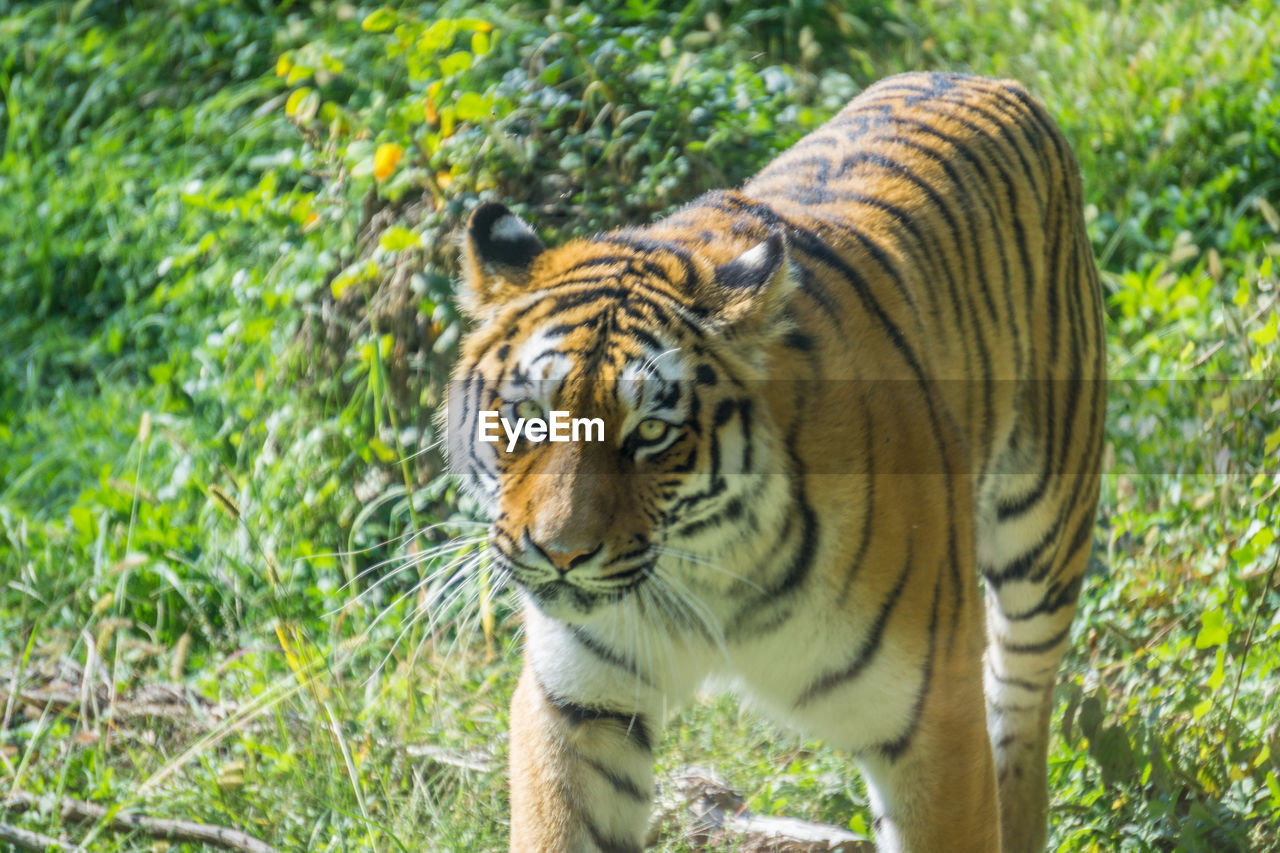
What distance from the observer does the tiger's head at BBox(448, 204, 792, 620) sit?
7.00 ft

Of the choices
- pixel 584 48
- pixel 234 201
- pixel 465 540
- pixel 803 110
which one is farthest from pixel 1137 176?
pixel 465 540

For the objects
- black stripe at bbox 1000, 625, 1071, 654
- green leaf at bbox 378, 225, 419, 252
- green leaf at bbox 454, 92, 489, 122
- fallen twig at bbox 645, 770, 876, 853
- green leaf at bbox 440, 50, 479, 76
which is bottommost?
fallen twig at bbox 645, 770, 876, 853

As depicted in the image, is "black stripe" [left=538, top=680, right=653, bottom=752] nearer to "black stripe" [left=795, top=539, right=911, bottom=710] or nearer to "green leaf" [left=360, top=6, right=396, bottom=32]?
"black stripe" [left=795, top=539, right=911, bottom=710]

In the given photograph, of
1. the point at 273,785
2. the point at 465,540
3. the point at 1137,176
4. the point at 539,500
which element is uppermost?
the point at 539,500

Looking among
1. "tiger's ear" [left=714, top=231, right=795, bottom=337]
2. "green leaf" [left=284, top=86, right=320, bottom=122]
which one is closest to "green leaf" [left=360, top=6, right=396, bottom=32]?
"green leaf" [left=284, top=86, right=320, bottom=122]

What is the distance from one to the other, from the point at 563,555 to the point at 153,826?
1546 mm

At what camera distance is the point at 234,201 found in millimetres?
4457

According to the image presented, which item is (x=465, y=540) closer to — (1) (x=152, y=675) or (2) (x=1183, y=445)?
(1) (x=152, y=675)

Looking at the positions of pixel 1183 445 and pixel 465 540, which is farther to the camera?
pixel 1183 445

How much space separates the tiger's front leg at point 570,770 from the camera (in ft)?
8.14

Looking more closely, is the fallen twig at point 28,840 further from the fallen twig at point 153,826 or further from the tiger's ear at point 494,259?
the tiger's ear at point 494,259

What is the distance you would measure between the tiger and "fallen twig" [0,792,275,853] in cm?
80

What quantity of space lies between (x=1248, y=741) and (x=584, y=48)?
9.82ft

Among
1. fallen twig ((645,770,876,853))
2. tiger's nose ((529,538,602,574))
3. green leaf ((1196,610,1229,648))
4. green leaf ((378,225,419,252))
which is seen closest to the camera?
tiger's nose ((529,538,602,574))
